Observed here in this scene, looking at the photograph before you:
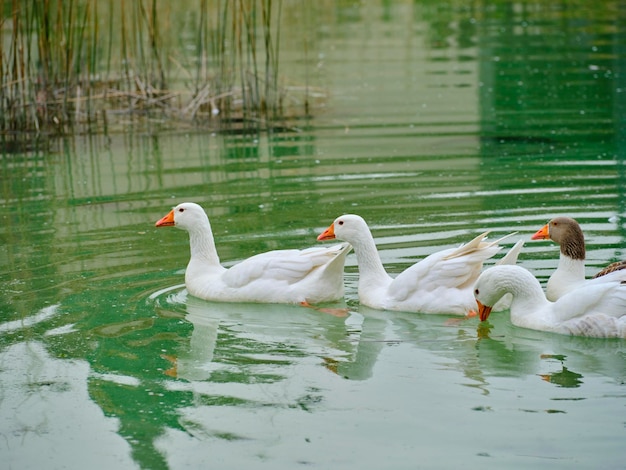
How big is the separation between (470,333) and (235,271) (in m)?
2.00

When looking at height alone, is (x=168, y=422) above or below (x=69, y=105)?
below

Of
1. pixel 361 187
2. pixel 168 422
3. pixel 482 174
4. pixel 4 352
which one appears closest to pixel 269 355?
pixel 168 422

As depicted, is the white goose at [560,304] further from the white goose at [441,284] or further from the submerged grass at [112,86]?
the submerged grass at [112,86]

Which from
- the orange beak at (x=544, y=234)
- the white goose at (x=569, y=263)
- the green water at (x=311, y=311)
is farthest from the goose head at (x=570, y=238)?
the green water at (x=311, y=311)

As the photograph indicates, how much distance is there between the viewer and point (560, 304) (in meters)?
7.51

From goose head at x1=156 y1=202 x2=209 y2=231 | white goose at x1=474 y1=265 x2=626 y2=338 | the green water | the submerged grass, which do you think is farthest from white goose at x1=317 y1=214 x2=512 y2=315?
the submerged grass

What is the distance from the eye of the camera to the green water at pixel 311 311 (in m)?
5.93

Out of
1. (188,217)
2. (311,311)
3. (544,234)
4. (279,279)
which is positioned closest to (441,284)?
(311,311)

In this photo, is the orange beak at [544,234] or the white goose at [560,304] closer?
the white goose at [560,304]

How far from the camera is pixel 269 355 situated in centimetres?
721

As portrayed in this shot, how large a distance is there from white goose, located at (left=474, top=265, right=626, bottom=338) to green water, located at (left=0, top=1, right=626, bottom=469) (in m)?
0.11

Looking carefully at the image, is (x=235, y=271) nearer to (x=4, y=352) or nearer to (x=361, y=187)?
(x=4, y=352)

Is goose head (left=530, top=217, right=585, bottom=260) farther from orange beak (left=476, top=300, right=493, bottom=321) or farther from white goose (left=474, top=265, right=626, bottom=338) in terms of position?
orange beak (left=476, top=300, right=493, bottom=321)

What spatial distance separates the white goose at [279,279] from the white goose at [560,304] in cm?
124
